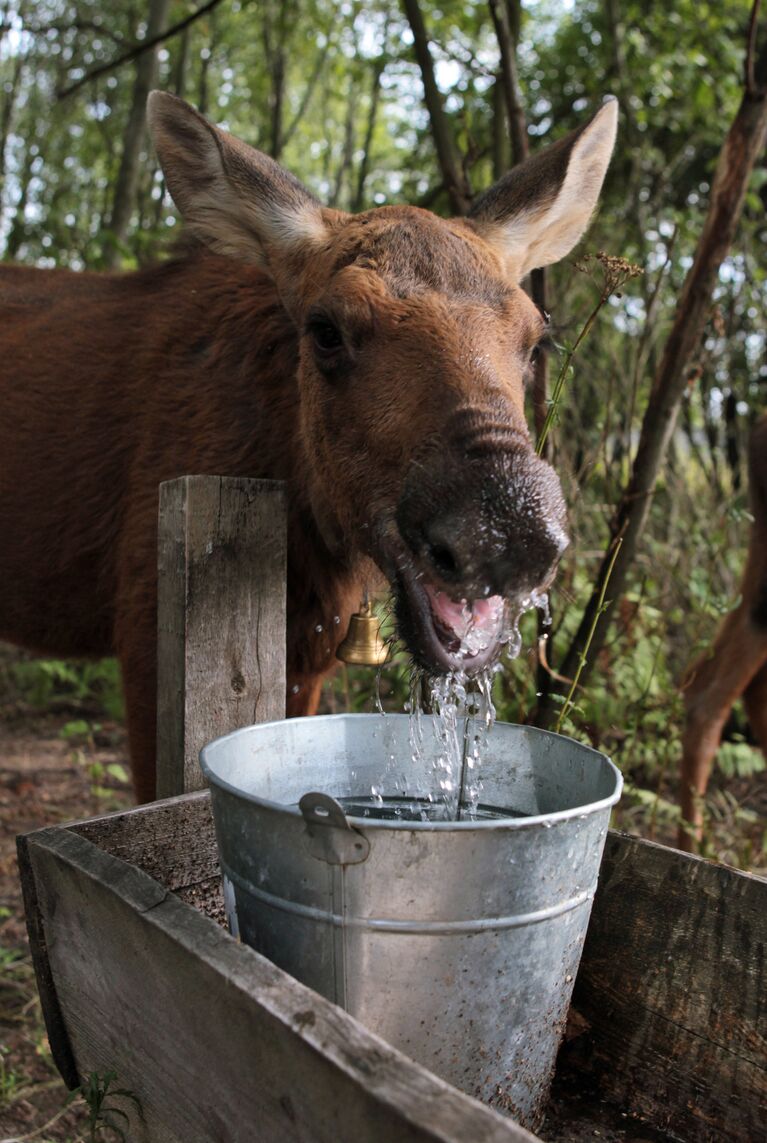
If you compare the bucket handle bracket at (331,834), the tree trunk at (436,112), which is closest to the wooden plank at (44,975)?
the bucket handle bracket at (331,834)

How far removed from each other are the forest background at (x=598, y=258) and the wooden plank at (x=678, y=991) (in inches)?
31.5

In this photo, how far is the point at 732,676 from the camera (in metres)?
4.93

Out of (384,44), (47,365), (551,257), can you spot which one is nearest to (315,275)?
(551,257)

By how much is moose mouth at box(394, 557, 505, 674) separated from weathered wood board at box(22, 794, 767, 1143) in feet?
1.53

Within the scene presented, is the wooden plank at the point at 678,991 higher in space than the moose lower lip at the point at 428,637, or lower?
lower

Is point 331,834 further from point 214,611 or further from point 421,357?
Answer: point 421,357

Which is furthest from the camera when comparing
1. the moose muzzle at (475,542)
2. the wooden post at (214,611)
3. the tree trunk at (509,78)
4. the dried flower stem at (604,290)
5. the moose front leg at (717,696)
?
the moose front leg at (717,696)

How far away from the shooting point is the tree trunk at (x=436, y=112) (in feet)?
13.8

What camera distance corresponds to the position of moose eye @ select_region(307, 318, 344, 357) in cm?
268

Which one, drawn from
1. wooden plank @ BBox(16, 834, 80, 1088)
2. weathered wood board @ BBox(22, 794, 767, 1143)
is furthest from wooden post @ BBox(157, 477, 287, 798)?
wooden plank @ BBox(16, 834, 80, 1088)

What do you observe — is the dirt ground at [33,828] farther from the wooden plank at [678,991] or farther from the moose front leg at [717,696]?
the moose front leg at [717,696]

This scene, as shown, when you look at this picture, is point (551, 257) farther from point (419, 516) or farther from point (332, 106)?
point (332, 106)

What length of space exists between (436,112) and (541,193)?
1.31 m

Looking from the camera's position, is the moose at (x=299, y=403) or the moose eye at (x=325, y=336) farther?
the moose eye at (x=325, y=336)
